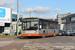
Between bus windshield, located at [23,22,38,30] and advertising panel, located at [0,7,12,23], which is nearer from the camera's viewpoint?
bus windshield, located at [23,22,38,30]

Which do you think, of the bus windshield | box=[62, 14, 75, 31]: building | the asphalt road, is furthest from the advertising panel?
box=[62, 14, 75, 31]: building

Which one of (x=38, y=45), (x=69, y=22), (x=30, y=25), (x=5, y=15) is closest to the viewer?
(x=38, y=45)

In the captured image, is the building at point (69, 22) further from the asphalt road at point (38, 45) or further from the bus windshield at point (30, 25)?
the asphalt road at point (38, 45)

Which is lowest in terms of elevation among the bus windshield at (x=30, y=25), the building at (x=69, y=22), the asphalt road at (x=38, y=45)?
the asphalt road at (x=38, y=45)

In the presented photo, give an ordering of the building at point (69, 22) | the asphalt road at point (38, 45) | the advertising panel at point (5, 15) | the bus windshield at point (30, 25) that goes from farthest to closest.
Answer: the building at point (69, 22) < the advertising panel at point (5, 15) < the bus windshield at point (30, 25) < the asphalt road at point (38, 45)

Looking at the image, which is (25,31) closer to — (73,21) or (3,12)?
(3,12)

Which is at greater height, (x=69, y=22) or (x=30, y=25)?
(x=69, y=22)

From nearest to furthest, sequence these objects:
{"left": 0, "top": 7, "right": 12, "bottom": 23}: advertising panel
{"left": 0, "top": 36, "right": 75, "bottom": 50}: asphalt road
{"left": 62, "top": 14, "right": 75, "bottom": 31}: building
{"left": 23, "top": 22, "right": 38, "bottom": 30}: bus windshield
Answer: {"left": 0, "top": 36, "right": 75, "bottom": 50}: asphalt road < {"left": 23, "top": 22, "right": 38, "bottom": 30}: bus windshield < {"left": 0, "top": 7, "right": 12, "bottom": 23}: advertising panel < {"left": 62, "top": 14, "right": 75, "bottom": 31}: building

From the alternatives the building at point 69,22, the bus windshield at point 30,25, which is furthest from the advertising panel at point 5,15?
the building at point 69,22

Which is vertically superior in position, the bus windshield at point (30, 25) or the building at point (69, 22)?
the building at point (69, 22)

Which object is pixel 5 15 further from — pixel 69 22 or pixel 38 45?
pixel 69 22

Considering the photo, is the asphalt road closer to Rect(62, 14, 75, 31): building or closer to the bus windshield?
the bus windshield

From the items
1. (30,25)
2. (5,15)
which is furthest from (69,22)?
(30,25)

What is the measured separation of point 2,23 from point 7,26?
4.91m
